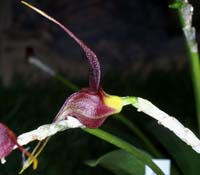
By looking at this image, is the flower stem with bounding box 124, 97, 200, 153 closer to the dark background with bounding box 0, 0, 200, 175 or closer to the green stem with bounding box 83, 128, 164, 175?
the green stem with bounding box 83, 128, 164, 175

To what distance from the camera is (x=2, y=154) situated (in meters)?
0.73

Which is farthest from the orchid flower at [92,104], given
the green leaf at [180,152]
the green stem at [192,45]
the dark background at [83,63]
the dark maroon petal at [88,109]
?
the dark background at [83,63]

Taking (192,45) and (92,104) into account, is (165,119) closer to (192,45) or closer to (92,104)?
(92,104)

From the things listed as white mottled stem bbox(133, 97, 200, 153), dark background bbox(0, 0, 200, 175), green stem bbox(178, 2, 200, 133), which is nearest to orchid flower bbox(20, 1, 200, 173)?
white mottled stem bbox(133, 97, 200, 153)

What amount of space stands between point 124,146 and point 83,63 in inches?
84.7

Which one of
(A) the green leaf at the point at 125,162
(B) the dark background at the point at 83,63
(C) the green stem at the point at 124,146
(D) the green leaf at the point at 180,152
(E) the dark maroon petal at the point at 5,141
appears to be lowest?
(B) the dark background at the point at 83,63

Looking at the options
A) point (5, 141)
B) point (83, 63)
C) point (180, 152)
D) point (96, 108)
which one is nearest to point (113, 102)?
point (96, 108)

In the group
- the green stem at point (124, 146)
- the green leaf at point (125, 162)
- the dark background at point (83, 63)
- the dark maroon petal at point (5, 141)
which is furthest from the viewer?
the dark background at point (83, 63)

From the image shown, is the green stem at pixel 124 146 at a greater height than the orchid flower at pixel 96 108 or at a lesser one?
lesser

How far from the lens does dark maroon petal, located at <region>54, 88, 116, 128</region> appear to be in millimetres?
761

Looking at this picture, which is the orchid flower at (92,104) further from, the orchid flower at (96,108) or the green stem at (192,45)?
the green stem at (192,45)

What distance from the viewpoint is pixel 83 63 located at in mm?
3012

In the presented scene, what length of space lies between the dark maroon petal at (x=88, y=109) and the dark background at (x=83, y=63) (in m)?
0.79

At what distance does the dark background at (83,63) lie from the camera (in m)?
1.81
